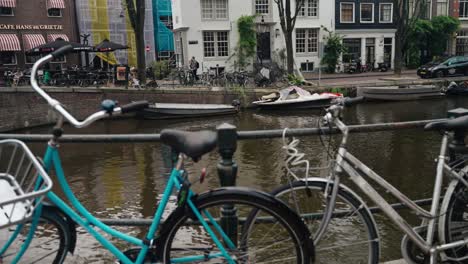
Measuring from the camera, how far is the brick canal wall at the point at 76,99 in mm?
→ 17953

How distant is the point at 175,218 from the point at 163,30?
3425 centimetres

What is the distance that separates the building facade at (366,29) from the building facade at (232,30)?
1.40 meters

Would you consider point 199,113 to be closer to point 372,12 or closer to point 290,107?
point 290,107

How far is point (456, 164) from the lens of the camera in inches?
101

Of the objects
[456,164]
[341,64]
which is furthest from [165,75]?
[456,164]

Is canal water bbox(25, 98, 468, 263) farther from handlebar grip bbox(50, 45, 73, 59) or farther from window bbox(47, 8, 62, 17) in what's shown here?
window bbox(47, 8, 62, 17)

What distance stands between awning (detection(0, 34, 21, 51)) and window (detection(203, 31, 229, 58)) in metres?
11.3

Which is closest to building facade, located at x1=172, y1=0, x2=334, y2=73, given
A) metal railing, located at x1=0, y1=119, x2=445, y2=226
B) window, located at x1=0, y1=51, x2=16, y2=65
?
window, located at x1=0, y1=51, x2=16, y2=65

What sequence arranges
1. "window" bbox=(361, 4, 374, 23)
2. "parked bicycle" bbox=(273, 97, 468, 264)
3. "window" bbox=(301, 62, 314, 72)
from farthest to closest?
"window" bbox=(361, 4, 374, 23) → "window" bbox=(301, 62, 314, 72) → "parked bicycle" bbox=(273, 97, 468, 264)

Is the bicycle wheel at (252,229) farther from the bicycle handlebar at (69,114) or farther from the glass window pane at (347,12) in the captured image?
the glass window pane at (347,12)

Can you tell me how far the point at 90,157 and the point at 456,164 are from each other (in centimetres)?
1049

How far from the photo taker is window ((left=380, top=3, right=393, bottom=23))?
109ft

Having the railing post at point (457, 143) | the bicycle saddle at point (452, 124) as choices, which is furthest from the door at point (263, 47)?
the bicycle saddle at point (452, 124)

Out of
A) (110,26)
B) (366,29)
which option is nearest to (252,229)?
(366,29)
